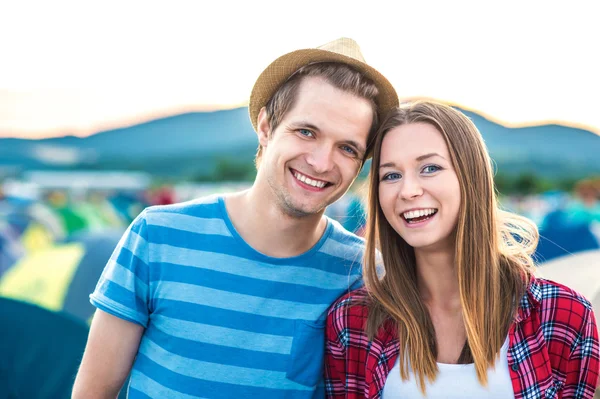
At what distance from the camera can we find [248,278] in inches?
77.8

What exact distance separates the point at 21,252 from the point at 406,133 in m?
5.45

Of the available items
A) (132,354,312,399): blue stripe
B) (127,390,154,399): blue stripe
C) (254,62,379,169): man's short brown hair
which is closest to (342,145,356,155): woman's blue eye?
(254,62,379,169): man's short brown hair

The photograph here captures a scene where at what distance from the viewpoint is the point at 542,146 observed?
138 feet

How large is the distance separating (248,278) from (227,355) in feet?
0.86

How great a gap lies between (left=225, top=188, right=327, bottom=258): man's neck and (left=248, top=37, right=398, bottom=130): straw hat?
1.49ft

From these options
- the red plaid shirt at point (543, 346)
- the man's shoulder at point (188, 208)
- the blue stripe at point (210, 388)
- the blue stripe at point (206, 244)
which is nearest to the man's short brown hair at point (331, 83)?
the man's shoulder at point (188, 208)

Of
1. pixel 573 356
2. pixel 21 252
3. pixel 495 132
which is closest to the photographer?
pixel 573 356

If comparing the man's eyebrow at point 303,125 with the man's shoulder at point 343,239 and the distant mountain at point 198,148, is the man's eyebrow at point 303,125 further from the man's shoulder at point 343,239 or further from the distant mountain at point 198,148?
the distant mountain at point 198,148

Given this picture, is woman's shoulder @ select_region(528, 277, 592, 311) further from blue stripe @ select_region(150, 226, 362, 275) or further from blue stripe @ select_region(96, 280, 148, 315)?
blue stripe @ select_region(96, 280, 148, 315)

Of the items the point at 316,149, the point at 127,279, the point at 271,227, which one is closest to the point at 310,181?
the point at 316,149

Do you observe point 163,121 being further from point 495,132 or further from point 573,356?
point 573,356

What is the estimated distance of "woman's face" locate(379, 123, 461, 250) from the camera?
6.32 ft

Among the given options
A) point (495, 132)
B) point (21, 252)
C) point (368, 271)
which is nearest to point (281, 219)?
point (368, 271)

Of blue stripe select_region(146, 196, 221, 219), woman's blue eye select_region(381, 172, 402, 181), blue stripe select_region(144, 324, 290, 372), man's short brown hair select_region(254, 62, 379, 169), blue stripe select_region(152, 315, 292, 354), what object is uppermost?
man's short brown hair select_region(254, 62, 379, 169)
